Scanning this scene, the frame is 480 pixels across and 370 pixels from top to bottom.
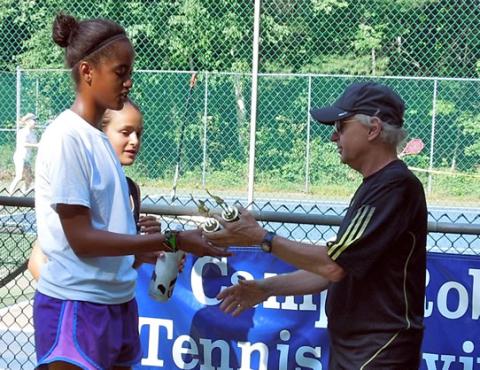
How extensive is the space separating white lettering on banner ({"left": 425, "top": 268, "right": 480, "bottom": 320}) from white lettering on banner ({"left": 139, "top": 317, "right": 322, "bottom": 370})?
2.25ft

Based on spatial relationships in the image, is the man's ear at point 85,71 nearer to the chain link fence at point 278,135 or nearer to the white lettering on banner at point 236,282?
the white lettering on banner at point 236,282

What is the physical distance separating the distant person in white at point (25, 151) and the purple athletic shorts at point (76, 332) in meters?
13.8

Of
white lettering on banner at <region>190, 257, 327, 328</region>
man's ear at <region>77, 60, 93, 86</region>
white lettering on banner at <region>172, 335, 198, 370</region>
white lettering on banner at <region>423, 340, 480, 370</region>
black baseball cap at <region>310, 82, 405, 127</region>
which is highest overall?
man's ear at <region>77, 60, 93, 86</region>

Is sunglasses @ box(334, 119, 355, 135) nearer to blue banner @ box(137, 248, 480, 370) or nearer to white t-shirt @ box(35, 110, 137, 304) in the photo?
white t-shirt @ box(35, 110, 137, 304)

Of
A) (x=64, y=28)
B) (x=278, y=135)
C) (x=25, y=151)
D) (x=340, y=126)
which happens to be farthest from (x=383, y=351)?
(x=25, y=151)

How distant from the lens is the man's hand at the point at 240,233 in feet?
10.3

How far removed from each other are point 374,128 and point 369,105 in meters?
0.09

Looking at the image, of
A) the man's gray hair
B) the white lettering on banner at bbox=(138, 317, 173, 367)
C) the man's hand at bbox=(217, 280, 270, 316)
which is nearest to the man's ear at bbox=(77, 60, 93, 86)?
the man's gray hair

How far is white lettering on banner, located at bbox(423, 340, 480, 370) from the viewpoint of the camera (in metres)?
4.36

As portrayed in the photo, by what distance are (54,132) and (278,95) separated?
1250 centimetres

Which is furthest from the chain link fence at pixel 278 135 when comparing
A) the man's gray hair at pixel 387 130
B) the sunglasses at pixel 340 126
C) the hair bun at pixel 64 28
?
the hair bun at pixel 64 28

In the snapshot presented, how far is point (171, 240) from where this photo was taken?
10.0 feet

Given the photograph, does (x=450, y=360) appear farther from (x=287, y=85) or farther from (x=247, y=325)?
(x=287, y=85)

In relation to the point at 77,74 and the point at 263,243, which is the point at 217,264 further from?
the point at 77,74
